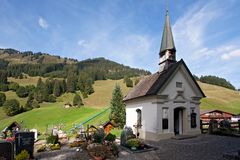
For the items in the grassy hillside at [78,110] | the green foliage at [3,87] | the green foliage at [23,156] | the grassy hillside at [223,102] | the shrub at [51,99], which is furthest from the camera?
the green foliage at [3,87]

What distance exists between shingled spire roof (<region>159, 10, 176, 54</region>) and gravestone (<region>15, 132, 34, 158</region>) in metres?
16.4

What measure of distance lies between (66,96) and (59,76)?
140 ft

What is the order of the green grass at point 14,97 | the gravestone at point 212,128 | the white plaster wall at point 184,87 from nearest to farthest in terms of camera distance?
the white plaster wall at point 184,87 → the gravestone at point 212,128 → the green grass at point 14,97

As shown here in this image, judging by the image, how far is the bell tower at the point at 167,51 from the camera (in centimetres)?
2134

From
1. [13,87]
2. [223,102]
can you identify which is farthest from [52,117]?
[223,102]

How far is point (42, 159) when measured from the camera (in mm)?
11703

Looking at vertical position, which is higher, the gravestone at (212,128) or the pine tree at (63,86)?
the pine tree at (63,86)

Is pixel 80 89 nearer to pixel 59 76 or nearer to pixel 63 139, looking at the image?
pixel 59 76

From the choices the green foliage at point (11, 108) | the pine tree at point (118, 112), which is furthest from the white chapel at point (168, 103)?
the green foliage at point (11, 108)

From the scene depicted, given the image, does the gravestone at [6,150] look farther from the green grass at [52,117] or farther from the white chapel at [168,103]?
the green grass at [52,117]

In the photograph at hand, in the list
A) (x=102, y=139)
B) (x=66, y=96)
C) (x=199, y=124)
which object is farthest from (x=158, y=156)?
(x=66, y=96)

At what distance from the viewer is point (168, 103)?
59.8 ft

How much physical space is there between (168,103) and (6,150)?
13.7 m

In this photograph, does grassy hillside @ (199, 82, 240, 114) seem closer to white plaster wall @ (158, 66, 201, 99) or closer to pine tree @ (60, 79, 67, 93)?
white plaster wall @ (158, 66, 201, 99)
